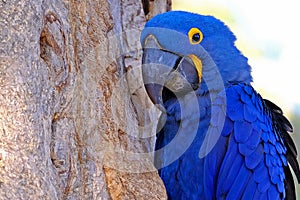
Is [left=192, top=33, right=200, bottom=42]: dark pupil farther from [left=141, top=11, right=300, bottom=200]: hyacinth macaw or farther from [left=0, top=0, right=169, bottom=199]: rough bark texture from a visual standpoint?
[left=0, top=0, right=169, bottom=199]: rough bark texture

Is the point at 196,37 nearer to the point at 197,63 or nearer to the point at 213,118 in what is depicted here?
the point at 197,63

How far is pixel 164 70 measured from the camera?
2.13m

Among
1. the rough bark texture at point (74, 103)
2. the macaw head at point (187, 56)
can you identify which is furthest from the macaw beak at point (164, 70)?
the rough bark texture at point (74, 103)

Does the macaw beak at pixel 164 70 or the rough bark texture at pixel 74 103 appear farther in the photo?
the macaw beak at pixel 164 70

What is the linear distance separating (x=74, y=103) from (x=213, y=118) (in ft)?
1.77

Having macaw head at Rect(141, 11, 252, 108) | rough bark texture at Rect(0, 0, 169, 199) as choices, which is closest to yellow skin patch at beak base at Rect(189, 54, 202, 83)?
macaw head at Rect(141, 11, 252, 108)

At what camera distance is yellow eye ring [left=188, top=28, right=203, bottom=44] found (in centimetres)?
220

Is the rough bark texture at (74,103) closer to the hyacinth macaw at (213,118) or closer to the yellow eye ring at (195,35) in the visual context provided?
the hyacinth macaw at (213,118)

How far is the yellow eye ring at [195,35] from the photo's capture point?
2.20 metres

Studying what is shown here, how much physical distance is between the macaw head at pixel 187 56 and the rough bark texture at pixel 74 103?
269mm

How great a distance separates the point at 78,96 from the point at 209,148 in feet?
1.83

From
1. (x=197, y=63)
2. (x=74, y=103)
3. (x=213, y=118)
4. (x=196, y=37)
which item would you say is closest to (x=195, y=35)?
(x=196, y=37)

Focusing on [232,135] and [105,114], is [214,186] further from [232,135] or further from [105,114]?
[105,114]

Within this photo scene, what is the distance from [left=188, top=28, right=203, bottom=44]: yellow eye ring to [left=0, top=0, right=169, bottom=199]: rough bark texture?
1.35ft
